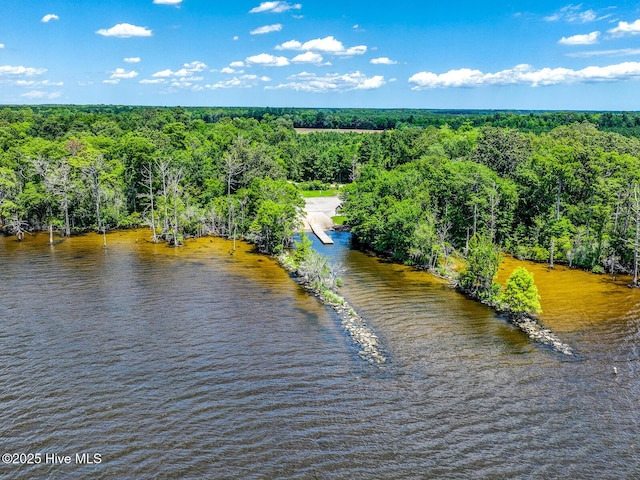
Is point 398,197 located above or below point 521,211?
above

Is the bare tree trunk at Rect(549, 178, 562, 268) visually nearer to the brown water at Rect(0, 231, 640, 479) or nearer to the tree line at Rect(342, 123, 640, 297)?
the tree line at Rect(342, 123, 640, 297)

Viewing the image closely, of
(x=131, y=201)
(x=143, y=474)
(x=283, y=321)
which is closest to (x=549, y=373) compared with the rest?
(x=283, y=321)

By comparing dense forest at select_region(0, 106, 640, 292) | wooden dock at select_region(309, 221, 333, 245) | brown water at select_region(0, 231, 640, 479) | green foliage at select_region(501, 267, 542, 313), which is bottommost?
brown water at select_region(0, 231, 640, 479)

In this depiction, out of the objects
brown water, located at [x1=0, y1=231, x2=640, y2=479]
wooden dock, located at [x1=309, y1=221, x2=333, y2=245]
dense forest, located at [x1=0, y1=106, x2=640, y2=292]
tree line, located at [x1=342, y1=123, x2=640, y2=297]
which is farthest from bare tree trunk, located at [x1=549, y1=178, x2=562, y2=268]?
wooden dock, located at [x1=309, y1=221, x2=333, y2=245]

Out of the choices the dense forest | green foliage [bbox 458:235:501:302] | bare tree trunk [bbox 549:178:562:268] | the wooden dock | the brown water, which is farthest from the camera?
the wooden dock

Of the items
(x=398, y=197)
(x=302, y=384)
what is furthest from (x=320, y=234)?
(x=302, y=384)

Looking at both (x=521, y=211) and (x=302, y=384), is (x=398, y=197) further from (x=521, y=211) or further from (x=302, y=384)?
(x=302, y=384)
